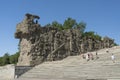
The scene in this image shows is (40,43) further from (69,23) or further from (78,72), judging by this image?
(69,23)

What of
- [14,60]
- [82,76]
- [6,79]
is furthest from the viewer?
[14,60]

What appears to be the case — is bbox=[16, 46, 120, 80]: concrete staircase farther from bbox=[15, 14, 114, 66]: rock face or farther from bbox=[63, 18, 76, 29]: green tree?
bbox=[63, 18, 76, 29]: green tree

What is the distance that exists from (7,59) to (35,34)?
27.9 m

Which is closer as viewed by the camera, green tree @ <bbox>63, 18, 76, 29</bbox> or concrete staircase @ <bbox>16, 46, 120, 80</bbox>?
concrete staircase @ <bbox>16, 46, 120, 80</bbox>

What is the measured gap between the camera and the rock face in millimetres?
29125

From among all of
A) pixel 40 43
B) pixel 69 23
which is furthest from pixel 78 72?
pixel 69 23

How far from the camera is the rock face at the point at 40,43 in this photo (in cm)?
2912

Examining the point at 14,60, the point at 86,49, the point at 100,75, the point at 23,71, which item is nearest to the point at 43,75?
the point at 23,71

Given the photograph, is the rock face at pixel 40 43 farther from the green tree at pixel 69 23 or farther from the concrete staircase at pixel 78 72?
the green tree at pixel 69 23

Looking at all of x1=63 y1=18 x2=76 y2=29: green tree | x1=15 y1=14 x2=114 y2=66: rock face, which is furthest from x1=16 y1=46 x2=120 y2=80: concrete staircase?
x1=63 y1=18 x2=76 y2=29: green tree

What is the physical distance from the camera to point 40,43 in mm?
29641

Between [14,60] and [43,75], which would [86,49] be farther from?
[14,60]

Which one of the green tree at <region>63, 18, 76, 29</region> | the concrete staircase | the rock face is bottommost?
the concrete staircase

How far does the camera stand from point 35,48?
29234 mm
